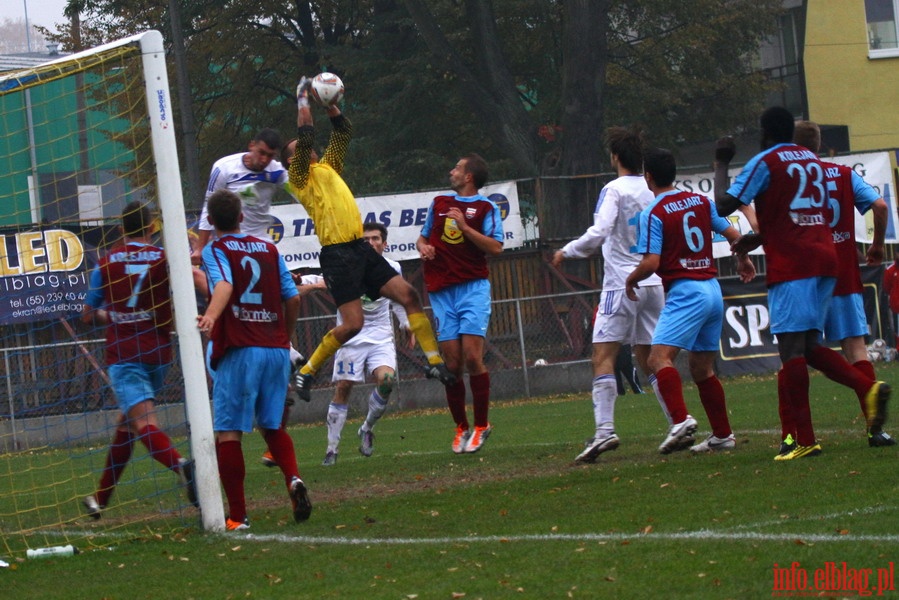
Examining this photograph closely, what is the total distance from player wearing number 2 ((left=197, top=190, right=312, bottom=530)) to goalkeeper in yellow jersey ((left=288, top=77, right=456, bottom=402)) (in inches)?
88.9

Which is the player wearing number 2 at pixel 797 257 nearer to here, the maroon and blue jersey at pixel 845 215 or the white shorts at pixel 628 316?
the maroon and blue jersey at pixel 845 215

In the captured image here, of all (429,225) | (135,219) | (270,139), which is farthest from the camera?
(429,225)

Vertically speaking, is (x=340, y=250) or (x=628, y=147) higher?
(x=628, y=147)

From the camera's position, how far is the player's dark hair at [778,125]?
826cm

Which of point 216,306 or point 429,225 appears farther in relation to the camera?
point 429,225

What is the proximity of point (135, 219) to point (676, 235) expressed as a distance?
364cm

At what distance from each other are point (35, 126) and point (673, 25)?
98.9 feet

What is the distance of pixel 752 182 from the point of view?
807 centimetres

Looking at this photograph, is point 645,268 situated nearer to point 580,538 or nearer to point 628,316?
point 628,316

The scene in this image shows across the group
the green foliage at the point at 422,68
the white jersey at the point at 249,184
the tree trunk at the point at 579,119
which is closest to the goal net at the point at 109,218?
the white jersey at the point at 249,184

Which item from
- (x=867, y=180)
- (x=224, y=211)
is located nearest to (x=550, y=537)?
(x=224, y=211)

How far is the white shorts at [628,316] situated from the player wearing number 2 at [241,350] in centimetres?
278

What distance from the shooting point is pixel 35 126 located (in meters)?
8.70

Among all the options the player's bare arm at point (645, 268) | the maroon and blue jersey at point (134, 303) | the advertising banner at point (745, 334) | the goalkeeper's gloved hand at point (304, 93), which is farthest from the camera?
the advertising banner at point (745, 334)
